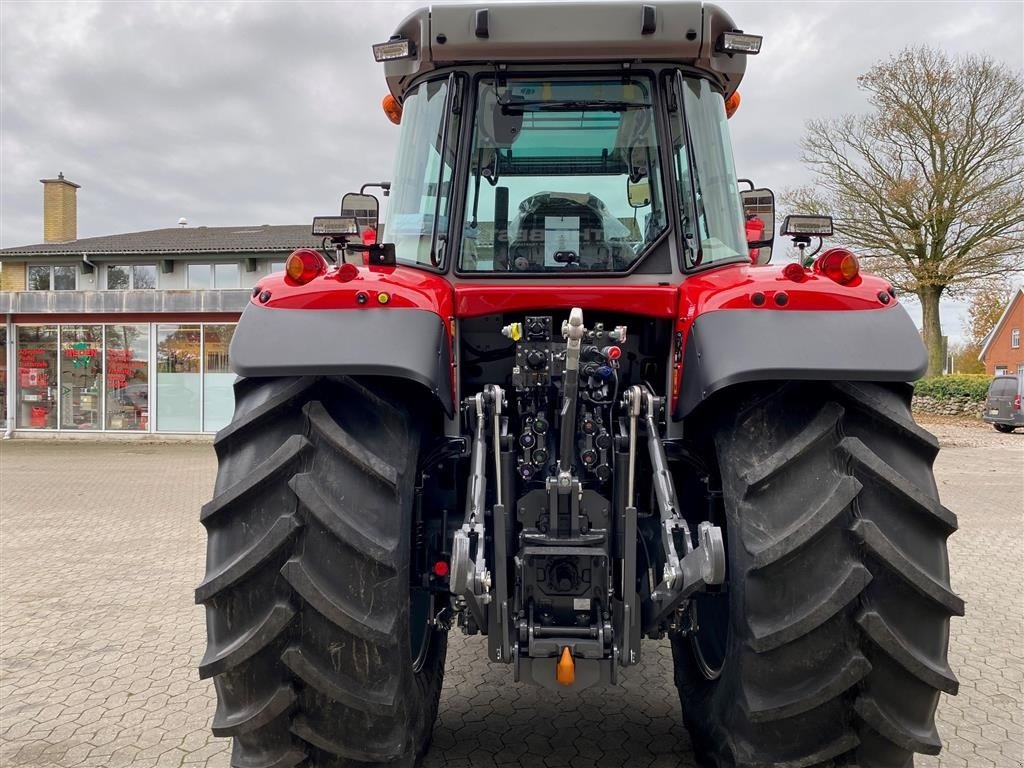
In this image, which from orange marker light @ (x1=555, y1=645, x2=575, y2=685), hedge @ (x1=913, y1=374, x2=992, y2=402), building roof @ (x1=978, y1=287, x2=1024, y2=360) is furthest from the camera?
building roof @ (x1=978, y1=287, x2=1024, y2=360)

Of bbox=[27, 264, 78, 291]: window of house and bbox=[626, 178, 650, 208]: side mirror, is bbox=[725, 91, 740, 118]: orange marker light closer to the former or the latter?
bbox=[626, 178, 650, 208]: side mirror

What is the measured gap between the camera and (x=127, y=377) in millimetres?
19219

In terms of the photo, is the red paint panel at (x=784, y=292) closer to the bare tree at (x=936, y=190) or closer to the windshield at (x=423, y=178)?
the windshield at (x=423, y=178)

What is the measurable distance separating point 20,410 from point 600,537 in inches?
834

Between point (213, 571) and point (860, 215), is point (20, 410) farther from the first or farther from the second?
point (860, 215)

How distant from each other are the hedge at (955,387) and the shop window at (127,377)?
22663 mm

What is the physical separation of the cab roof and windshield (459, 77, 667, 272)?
0.13 metres

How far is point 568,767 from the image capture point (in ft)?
10.5

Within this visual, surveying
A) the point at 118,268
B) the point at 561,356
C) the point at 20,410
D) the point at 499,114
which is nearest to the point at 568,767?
the point at 561,356

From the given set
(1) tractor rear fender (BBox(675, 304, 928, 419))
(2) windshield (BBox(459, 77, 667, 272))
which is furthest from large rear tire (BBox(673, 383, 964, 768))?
(2) windshield (BBox(459, 77, 667, 272))

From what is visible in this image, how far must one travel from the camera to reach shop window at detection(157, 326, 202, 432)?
1889 cm

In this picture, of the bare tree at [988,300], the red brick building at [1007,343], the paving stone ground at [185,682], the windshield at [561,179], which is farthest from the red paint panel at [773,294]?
the red brick building at [1007,343]

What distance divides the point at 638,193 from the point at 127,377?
18757mm

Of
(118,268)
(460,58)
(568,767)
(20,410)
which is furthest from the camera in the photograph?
(118,268)
